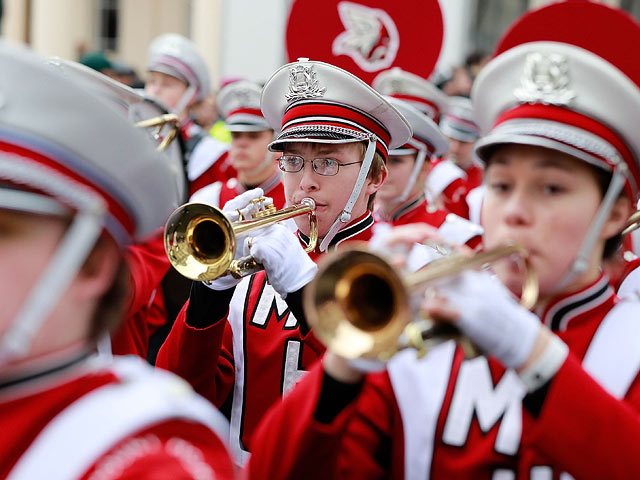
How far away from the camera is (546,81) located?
1847 mm

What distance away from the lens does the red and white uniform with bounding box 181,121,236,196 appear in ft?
21.4

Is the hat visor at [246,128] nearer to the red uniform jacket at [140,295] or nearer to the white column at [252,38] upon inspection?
the red uniform jacket at [140,295]

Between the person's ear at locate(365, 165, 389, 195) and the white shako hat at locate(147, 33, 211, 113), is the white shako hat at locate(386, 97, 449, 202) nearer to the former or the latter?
the person's ear at locate(365, 165, 389, 195)

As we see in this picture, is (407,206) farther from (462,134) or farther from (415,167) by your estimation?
(462,134)

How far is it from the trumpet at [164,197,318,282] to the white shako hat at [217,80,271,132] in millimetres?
3207

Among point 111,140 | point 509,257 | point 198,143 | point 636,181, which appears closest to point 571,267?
point 509,257

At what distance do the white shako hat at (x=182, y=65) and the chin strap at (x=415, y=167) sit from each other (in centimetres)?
269

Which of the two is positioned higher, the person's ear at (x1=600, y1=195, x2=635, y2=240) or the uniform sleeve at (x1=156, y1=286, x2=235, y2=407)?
the person's ear at (x1=600, y1=195, x2=635, y2=240)

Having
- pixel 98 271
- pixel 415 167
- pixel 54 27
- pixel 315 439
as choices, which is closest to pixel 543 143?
pixel 315 439

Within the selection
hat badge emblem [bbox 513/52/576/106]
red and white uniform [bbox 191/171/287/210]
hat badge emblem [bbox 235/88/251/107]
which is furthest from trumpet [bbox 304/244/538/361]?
hat badge emblem [bbox 235/88/251/107]

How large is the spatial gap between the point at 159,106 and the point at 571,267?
4.10 m

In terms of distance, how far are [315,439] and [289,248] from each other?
3.52ft

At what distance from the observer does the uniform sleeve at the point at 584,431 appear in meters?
1.62

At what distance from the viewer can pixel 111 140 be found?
1426 millimetres
